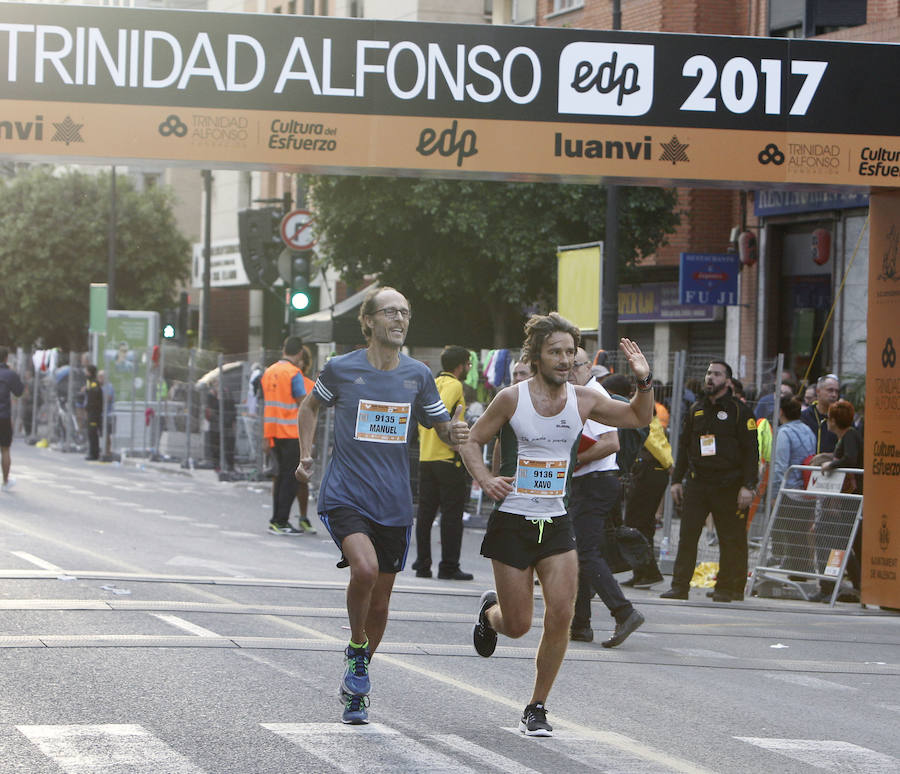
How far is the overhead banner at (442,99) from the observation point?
476 inches

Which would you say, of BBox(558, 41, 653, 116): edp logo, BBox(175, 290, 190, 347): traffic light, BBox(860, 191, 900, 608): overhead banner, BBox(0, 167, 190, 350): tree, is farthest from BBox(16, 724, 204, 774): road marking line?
BBox(0, 167, 190, 350): tree

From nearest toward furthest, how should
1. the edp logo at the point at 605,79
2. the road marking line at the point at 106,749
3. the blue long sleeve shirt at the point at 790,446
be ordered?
1. the road marking line at the point at 106,749
2. the edp logo at the point at 605,79
3. the blue long sleeve shirt at the point at 790,446

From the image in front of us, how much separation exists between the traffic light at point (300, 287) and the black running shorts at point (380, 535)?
15035mm

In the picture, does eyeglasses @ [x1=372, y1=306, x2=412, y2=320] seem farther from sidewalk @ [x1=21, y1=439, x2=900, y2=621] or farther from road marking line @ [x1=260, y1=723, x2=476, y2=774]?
sidewalk @ [x1=21, y1=439, x2=900, y2=621]

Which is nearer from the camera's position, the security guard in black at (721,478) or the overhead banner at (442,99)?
the overhead banner at (442,99)

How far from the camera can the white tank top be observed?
7648mm

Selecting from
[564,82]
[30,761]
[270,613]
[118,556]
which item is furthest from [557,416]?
[118,556]

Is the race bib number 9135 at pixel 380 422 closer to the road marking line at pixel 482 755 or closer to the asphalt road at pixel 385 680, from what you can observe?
the asphalt road at pixel 385 680

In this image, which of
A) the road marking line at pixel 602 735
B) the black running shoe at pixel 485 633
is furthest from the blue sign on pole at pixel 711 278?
the black running shoe at pixel 485 633

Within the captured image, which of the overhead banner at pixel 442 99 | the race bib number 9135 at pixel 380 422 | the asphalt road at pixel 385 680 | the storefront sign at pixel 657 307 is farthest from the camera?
the storefront sign at pixel 657 307

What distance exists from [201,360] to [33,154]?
728 inches

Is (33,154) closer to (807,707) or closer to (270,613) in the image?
(270,613)

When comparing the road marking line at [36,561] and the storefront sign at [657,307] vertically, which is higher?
the storefront sign at [657,307]

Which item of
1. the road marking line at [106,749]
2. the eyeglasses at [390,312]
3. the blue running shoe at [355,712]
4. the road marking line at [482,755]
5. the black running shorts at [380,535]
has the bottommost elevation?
the road marking line at [482,755]
